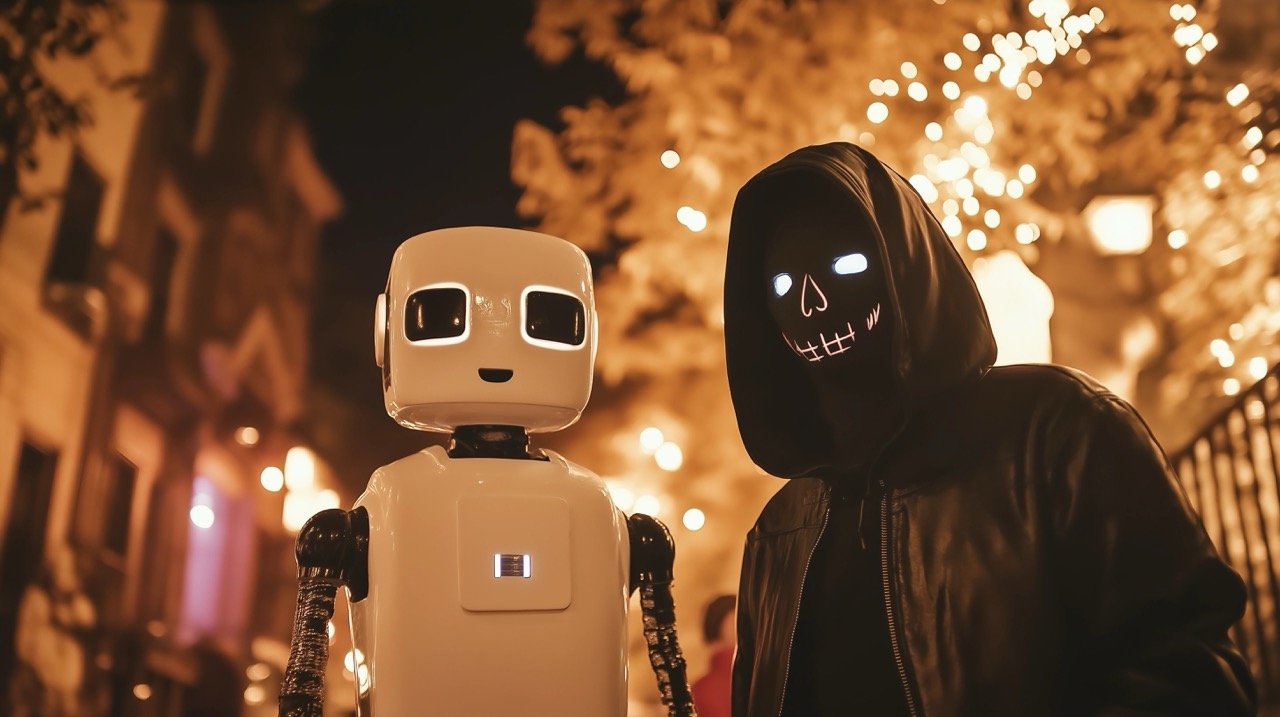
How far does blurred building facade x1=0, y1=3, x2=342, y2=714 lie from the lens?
4742mm

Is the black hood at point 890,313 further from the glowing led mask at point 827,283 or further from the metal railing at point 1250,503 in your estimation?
the metal railing at point 1250,503

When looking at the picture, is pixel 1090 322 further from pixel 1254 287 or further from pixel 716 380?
pixel 716 380

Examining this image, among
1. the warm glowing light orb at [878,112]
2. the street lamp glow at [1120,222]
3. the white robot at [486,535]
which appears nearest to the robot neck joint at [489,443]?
the white robot at [486,535]

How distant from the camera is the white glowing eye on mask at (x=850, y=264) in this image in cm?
166

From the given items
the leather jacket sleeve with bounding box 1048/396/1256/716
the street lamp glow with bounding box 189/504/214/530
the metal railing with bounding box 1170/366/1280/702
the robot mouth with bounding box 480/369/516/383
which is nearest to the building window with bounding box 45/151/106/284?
the street lamp glow with bounding box 189/504/214/530

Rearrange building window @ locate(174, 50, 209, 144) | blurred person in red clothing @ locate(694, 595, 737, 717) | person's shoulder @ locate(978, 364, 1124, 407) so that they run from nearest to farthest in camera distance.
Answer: person's shoulder @ locate(978, 364, 1124, 407) < blurred person in red clothing @ locate(694, 595, 737, 717) < building window @ locate(174, 50, 209, 144)

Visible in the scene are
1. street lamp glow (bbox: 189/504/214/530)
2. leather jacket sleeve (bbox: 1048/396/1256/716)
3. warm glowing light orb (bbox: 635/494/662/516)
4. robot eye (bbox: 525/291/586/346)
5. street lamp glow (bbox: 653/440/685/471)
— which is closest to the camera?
leather jacket sleeve (bbox: 1048/396/1256/716)

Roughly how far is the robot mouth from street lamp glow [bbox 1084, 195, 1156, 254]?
4.51 metres

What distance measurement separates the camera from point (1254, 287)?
4945 mm

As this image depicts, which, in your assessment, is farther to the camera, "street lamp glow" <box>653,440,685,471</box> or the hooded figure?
"street lamp glow" <box>653,440,685,471</box>

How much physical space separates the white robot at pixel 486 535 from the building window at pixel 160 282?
349 centimetres

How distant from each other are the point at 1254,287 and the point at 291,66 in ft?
16.4

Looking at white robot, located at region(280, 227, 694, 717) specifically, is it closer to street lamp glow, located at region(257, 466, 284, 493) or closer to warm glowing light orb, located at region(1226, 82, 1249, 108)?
street lamp glow, located at region(257, 466, 284, 493)

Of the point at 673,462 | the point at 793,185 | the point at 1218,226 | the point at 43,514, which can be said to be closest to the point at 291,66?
the point at 43,514
